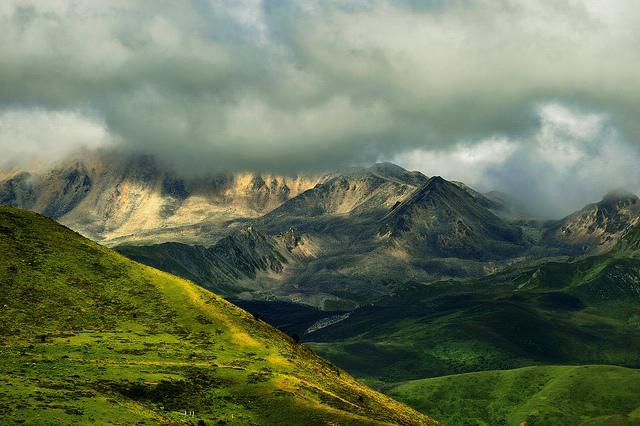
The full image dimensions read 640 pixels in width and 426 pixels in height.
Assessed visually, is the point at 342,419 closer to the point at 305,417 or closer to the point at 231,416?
the point at 305,417

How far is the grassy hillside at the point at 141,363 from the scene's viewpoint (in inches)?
4449

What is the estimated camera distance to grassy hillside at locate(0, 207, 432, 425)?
4449 inches

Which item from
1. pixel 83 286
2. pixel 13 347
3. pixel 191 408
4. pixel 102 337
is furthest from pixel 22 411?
pixel 83 286

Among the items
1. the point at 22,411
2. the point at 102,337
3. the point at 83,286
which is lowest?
the point at 22,411

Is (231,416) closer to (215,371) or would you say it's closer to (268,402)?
(268,402)

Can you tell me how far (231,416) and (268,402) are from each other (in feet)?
33.7

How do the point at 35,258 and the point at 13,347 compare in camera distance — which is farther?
the point at 35,258

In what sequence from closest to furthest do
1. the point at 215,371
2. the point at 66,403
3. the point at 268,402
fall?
the point at 66,403
the point at 268,402
the point at 215,371

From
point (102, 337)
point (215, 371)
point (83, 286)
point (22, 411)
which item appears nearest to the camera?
point (22, 411)

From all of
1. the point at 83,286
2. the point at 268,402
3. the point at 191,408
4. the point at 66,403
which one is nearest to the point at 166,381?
the point at 191,408

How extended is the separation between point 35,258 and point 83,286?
17289 mm

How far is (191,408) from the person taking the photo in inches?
4990

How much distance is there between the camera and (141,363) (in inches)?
5758

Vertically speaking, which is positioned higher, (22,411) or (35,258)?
(35,258)
